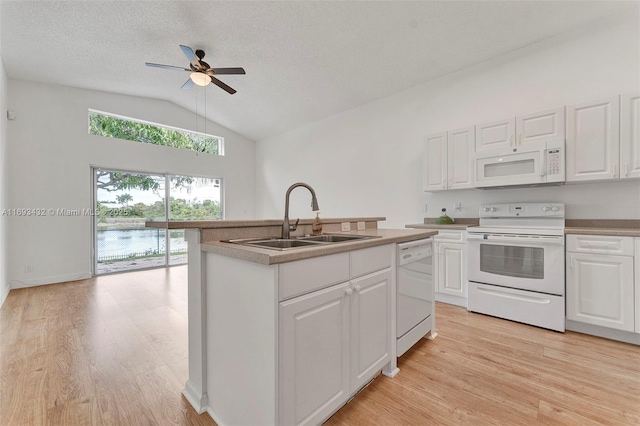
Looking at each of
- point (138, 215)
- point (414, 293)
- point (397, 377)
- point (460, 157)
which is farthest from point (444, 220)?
point (138, 215)

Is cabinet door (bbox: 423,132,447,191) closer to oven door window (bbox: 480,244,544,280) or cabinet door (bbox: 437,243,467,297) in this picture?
cabinet door (bbox: 437,243,467,297)

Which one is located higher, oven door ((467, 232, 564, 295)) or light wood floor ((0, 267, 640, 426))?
oven door ((467, 232, 564, 295))

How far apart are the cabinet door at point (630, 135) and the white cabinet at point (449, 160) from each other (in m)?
1.19

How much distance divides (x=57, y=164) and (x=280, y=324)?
5351 millimetres

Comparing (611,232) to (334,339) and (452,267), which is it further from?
(334,339)

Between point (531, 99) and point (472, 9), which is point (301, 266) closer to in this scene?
point (472, 9)

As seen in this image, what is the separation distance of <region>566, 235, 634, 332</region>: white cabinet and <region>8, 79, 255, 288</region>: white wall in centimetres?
644

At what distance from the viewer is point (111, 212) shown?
195 inches

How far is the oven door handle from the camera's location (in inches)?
97.1

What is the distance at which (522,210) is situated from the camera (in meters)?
3.02

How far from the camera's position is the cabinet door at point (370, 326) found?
58.6 inches

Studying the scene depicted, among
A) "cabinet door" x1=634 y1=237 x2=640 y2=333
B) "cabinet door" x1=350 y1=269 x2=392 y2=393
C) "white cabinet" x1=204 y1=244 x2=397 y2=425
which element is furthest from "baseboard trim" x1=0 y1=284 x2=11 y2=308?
"cabinet door" x1=634 y1=237 x2=640 y2=333

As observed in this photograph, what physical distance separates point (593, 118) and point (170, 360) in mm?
4163

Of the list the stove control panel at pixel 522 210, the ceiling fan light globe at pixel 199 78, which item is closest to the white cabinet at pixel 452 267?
the stove control panel at pixel 522 210
